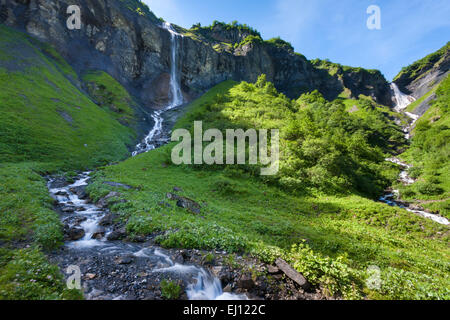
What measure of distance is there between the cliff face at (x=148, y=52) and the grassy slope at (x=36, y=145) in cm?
809

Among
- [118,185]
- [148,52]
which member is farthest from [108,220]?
[148,52]

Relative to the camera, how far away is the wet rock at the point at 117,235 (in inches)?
395

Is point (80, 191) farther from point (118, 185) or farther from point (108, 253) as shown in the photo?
point (108, 253)

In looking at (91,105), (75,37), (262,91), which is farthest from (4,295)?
(75,37)

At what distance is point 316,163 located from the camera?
25.2 meters

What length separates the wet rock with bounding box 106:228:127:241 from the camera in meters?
10.0

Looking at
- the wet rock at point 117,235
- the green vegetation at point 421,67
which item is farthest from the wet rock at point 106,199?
the green vegetation at point 421,67

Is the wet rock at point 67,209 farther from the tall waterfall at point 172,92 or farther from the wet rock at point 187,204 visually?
the tall waterfall at point 172,92

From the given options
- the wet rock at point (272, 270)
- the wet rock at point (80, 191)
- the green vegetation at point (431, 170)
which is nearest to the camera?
the wet rock at point (272, 270)

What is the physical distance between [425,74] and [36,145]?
18250cm

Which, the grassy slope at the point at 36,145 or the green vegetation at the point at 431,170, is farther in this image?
the green vegetation at the point at 431,170

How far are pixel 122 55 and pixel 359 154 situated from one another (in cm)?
7994

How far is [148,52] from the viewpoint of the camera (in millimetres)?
74188
